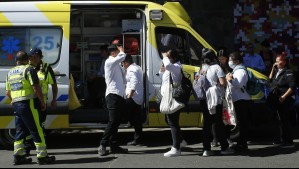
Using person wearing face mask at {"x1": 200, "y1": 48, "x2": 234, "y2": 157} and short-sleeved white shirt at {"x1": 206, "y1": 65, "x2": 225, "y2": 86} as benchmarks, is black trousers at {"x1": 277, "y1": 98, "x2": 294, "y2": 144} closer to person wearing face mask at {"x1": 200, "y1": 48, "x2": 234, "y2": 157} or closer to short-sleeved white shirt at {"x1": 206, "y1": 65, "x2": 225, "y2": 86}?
person wearing face mask at {"x1": 200, "y1": 48, "x2": 234, "y2": 157}

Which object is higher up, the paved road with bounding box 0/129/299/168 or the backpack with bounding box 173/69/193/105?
the backpack with bounding box 173/69/193/105

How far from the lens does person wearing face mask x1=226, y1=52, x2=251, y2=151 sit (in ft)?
30.2

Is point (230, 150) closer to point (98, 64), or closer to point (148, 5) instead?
point (148, 5)

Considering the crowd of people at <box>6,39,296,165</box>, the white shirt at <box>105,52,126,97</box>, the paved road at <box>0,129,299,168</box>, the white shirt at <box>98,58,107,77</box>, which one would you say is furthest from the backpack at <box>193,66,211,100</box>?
the white shirt at <box>98,58,107,77</box>

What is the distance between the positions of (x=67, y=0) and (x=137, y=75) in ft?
6.15

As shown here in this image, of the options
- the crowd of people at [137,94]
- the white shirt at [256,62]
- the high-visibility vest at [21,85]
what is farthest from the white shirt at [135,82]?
the white shirt at [256,62]

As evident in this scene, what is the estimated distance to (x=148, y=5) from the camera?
10.2 metres

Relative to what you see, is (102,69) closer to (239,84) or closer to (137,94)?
(137,94)

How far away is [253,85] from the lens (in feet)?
31.5

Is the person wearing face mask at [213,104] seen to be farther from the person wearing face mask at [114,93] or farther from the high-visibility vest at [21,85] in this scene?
the high-visibility vest at [21,85]

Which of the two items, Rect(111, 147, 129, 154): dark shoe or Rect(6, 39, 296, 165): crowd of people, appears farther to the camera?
Rect(111, 147, 129, 154): dark shoe

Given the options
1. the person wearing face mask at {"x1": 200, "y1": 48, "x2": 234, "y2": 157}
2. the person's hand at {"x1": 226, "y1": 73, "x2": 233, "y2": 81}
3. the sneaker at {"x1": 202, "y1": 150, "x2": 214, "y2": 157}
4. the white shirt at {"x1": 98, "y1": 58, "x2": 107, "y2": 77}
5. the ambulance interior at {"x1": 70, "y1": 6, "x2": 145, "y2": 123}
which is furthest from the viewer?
the white shirt at {"x1": 98, "y1": 58, "x2": 107, "y2": 77}

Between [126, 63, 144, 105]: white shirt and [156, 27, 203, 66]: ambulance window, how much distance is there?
0.64m

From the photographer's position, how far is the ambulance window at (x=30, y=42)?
9945mm
